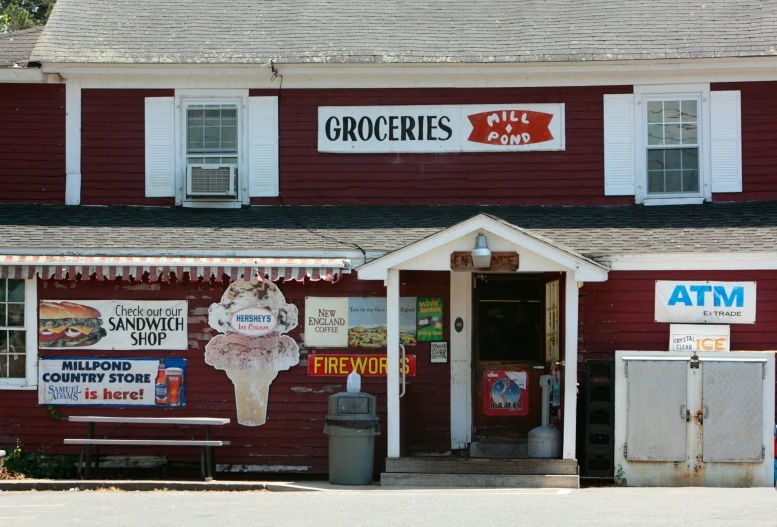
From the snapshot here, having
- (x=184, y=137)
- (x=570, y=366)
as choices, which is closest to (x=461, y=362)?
(x=570, y=366)

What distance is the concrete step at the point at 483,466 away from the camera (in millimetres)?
13320

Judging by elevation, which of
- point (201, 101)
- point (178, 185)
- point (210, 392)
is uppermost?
point (201, 101)

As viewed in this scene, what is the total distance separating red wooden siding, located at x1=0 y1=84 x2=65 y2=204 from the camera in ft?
52.9

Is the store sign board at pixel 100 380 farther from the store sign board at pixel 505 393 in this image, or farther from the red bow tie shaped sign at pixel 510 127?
the red bow tie shaped sign at pixel 510 127

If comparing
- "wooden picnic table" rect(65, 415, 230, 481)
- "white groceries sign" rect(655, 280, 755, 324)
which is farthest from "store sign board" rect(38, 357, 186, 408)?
"white groceries sign" rect(655, 280, 755, 324)

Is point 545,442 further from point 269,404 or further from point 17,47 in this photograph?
point 17,47

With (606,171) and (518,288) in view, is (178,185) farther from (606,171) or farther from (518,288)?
(606,171)

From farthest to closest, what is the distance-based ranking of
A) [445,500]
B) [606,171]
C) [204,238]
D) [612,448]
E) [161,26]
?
[161,26] → [606,171] → [204,238] → [612,448] → [445,500]

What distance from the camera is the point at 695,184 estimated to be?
51.7ft

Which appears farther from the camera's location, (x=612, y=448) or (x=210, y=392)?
(x=210, y=392)

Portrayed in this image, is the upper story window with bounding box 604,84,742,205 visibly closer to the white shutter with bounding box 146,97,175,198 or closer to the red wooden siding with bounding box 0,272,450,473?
the red wooden siding with bounding box 0,272,450,473

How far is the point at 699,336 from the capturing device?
46.2 ft

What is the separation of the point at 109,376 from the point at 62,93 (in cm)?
435

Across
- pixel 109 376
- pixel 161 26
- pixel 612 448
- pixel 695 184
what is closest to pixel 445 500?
pixel 612 448
